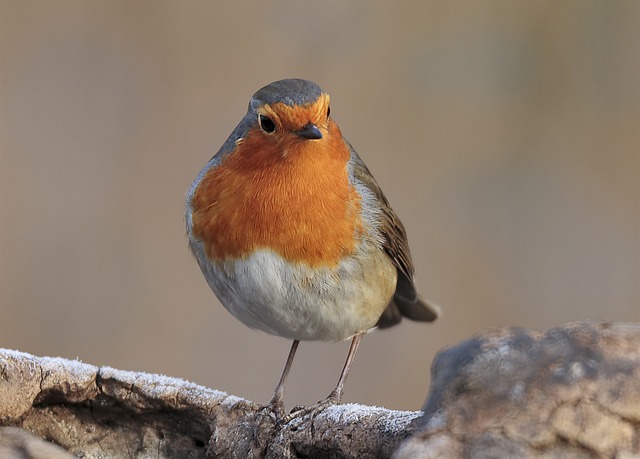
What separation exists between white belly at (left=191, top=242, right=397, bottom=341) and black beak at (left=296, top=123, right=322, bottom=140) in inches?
14.2

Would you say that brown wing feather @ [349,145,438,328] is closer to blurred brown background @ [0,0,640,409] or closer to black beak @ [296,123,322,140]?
black beak @ [296,123,322,140]

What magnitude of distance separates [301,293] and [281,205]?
27 cm

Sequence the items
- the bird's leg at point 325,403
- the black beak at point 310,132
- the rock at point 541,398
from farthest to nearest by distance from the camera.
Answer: the black beak at point 310,132, the bird's leg at point 325,403, the rock at point 541,398

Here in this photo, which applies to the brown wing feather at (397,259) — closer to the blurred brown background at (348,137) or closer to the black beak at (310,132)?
the black beak at (310,132)

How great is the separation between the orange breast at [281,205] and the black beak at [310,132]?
2.2 inches

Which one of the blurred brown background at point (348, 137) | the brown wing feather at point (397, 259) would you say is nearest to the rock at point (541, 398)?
the brown wing feather at point (397, 259)

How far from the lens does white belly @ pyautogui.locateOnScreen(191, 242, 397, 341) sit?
3.21 metres

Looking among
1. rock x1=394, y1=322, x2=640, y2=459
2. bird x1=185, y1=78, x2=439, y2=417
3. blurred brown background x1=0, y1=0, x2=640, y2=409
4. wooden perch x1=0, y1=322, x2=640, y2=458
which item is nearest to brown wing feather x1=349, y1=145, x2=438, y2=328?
bird x1=185, y1=78, x2=439, y2=417

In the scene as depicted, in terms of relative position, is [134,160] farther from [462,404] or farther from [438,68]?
[462,404]

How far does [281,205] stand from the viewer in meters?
3.20

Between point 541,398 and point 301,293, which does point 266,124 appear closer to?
point 301,293

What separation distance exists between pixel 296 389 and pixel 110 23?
2089 mm

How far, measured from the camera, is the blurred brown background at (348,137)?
5488 millimetres

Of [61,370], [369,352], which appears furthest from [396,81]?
[61,370]
